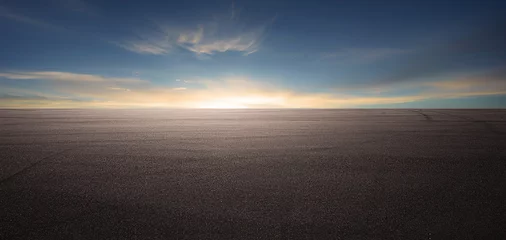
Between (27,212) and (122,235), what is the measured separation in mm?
1206

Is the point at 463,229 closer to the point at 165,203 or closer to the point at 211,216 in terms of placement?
the point at 211,216

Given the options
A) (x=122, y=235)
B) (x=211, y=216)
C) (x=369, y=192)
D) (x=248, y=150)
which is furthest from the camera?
(x=248, y=150)

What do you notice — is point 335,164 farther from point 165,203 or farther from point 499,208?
→ point 165,203

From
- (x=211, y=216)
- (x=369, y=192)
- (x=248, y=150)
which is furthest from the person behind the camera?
(x=248, y=150)

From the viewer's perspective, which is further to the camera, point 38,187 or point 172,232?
point 38,187

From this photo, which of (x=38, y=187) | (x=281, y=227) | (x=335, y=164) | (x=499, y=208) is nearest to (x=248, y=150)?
(x=335, y=164)

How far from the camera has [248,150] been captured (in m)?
5.02

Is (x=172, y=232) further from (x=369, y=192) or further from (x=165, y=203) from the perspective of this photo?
(x=369, y=192)

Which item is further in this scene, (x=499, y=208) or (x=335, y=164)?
(x=335, y=164)

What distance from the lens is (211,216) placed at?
2.12 meters

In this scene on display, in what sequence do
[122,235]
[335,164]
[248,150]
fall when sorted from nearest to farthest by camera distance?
[122,235] → [335,164] → [248,150]

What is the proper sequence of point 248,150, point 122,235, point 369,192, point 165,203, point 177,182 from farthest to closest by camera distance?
point 248,150
point 177,182
point 369,192
point 165,203
point 122,235

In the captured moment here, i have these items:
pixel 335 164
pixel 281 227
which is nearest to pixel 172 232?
pixel 281 227

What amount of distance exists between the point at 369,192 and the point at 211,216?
1.90m
